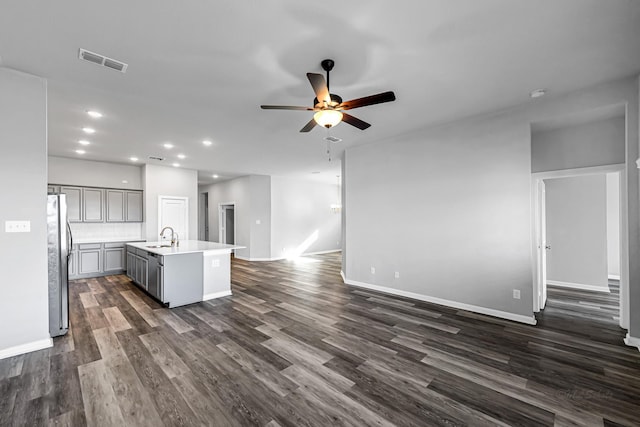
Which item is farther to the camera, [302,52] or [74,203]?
[74,203]

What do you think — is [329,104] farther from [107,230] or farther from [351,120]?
[107,230]

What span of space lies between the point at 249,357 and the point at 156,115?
3407mm

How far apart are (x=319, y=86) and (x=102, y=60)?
80.5 inches

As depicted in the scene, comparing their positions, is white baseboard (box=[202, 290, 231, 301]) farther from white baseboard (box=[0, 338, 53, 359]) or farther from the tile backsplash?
the tile backsplash

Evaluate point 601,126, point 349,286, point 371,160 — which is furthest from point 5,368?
point 601,126

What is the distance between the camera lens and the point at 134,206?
692 centimetres

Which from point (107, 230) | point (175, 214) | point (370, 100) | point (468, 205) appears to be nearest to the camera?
point (370, 100)

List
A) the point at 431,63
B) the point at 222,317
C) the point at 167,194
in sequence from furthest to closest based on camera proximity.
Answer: the point at 167,194 < the point at 222,317 < the point at 431,63

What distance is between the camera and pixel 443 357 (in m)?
2.66

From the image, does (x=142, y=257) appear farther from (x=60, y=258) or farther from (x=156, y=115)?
(x=156, y=115)

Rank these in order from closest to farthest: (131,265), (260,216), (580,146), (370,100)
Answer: (370,100), (580,146), (131,265), (260,216)

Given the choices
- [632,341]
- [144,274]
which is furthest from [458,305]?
[144,274]

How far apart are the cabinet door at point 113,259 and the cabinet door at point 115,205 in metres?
0.76

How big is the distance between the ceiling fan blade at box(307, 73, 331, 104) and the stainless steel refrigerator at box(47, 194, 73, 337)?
3.20 m
